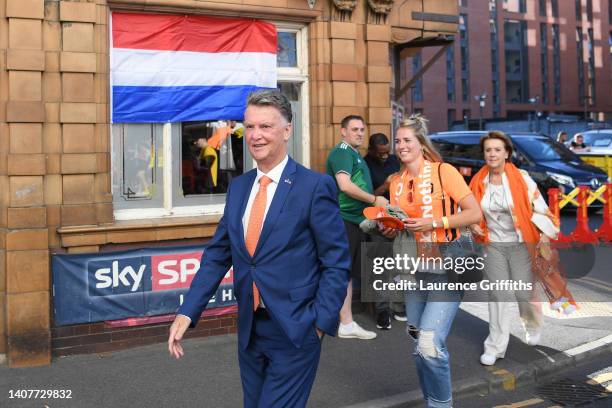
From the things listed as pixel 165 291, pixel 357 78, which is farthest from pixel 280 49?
pixel 165 291

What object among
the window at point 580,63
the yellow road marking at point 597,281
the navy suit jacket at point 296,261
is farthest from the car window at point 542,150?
the window at point 580,63

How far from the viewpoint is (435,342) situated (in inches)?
167

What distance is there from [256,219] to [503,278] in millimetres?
3367

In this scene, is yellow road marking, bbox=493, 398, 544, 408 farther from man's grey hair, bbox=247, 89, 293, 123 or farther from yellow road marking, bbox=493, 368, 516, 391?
man's grey hair, bbox=247, 89, 293, 123

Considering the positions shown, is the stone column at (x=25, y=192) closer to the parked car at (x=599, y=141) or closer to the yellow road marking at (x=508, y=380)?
the yellow road marking at (x=508, y=380)

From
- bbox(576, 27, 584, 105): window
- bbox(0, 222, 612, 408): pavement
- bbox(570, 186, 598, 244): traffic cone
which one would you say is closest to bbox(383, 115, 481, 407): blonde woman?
bbox(0, 222, 612, 408): pavement

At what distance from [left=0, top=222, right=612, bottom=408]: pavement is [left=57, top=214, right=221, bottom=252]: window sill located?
1.08 metres

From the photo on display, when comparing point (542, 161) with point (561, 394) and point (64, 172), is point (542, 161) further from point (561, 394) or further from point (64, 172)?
point (64, 172)

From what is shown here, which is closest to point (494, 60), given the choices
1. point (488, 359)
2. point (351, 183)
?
point (351, 183)

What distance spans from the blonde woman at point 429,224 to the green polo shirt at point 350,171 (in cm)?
193

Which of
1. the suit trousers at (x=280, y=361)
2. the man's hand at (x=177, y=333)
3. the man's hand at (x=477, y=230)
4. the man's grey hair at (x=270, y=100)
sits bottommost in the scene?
the suit trousers at (x=280, y=361)

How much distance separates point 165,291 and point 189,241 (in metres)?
0.57

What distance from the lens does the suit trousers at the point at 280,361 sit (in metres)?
3.15

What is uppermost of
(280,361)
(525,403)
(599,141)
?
(599,141)
